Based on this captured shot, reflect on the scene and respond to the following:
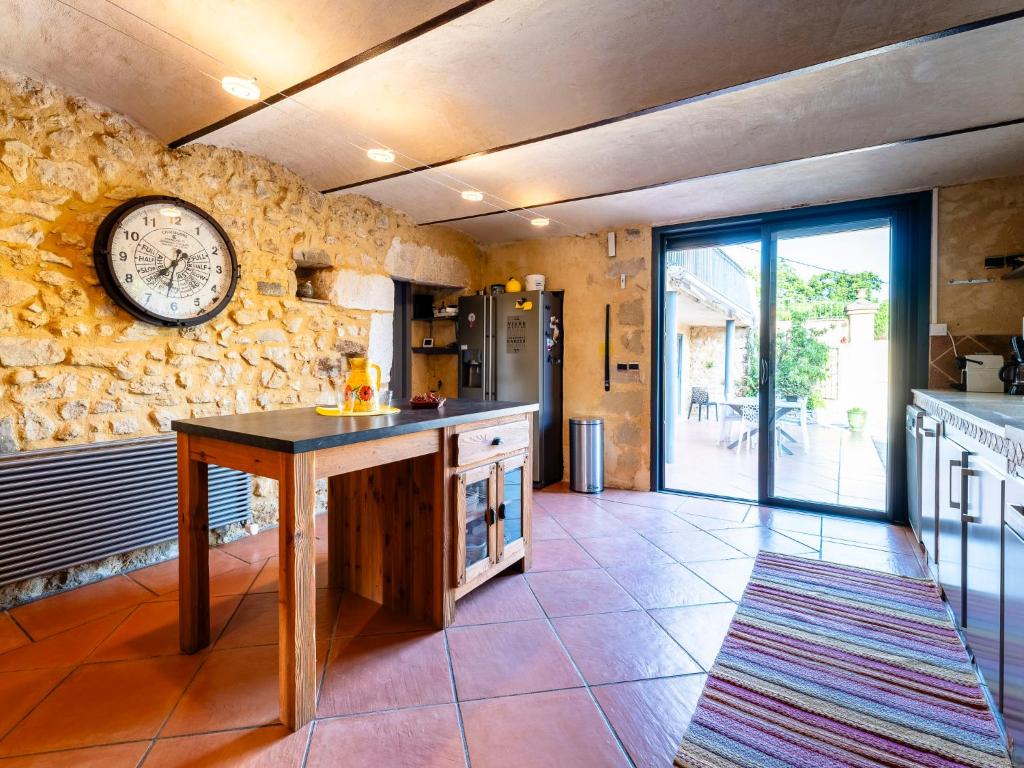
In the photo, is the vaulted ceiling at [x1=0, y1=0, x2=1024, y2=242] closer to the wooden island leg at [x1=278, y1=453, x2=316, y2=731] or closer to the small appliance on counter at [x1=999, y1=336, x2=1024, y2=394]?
the small appliance on counter at [x1=999, y1=336, x2=1024, y2=394]

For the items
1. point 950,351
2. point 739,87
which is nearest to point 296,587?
point 739,87

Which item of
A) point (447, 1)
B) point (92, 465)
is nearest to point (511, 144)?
point (447, 1)

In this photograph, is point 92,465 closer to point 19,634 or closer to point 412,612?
point 19,634

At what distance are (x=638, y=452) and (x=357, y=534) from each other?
2649 millimetres

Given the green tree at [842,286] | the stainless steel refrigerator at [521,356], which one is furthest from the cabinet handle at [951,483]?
the stainless steel refrigerator at [521,356]

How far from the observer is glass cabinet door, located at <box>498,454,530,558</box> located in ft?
7.84

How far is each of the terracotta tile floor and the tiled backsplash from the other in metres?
1.17

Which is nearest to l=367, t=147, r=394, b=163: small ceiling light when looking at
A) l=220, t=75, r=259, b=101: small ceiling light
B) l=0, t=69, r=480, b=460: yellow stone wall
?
l=220, t=75, r=259, b=101: small ceiling light

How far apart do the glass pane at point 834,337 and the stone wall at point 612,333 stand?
39.7 inches

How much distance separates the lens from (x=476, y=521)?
2.27 m

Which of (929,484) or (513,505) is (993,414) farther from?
(513,505)

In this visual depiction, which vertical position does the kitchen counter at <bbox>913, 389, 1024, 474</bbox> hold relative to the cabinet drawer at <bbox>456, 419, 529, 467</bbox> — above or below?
above

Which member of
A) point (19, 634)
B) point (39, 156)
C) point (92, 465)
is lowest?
point (19, 634)

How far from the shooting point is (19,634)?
2.01 metres
